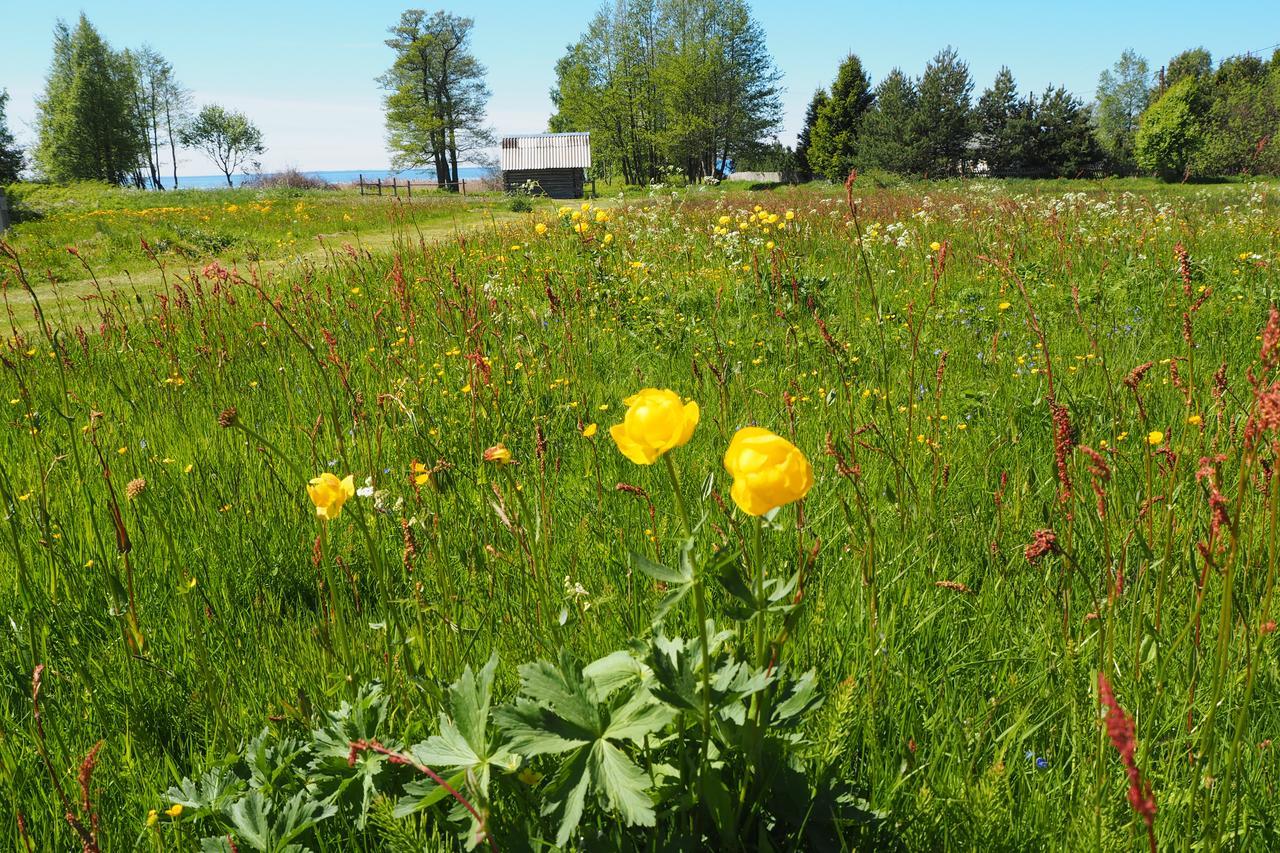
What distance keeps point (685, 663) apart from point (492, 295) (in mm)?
4253

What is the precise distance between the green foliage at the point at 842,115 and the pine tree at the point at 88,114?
46272 mm

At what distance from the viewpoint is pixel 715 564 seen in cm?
99

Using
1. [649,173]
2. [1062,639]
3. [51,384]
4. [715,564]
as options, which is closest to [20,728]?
[715,564]

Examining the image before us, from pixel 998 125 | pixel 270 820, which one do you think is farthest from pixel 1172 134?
pixel 270 820

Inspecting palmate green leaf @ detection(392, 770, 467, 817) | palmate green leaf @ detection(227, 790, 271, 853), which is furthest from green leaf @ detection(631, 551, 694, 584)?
palmate green leaf @ detection(227, 790, 271, 853)

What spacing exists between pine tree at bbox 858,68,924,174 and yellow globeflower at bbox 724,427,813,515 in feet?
147

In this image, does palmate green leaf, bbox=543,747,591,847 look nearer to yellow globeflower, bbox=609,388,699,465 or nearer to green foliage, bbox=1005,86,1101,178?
yellow globeflower, bbox=609,388,699,465

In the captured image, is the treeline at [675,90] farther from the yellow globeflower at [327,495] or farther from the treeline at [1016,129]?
the yellow globeflower at [327,495]

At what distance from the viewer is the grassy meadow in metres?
1.09

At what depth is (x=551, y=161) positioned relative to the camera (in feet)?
143

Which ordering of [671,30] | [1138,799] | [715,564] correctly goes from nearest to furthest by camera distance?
[1138,799], [715,564], [671,30]

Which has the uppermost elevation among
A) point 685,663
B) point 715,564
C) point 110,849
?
point 715,564

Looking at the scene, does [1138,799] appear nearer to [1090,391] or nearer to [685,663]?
[685,663]

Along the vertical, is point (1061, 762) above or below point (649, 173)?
below
